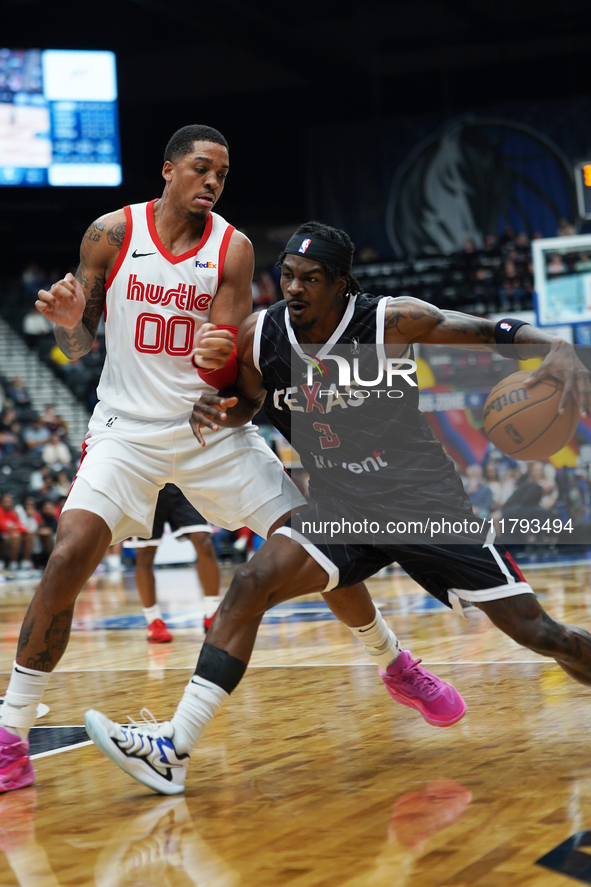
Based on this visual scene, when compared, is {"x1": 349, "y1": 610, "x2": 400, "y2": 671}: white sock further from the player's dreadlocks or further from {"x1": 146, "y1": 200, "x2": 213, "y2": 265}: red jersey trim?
{"x1": 146, "y1": 200, "x2": 213, "y2": 265}: red jersey trim

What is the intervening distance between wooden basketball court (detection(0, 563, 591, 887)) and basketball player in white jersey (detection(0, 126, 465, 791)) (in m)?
0.39

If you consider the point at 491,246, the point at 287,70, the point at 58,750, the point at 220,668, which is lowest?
the point at 58,750

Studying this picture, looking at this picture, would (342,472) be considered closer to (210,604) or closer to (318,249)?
(318,249)

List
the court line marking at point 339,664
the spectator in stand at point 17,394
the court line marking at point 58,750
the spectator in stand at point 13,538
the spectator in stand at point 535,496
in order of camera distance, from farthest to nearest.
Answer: the spectator in stand at point 17,394 → the spectator in stand at point 13,538 → the spectator in stand at point 535,496 → the court line marking at point 339,664 → the court line marking at point 58,750

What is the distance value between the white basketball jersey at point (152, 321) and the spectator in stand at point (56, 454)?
12340 millimetres

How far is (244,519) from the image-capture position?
3520mm

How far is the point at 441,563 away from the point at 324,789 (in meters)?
0.78

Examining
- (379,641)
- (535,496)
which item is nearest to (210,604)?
(379,641)

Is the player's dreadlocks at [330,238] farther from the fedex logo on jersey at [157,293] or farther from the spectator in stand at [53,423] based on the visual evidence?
the spectator in stand at [53,423]

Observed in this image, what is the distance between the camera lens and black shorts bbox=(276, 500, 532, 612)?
314 cm

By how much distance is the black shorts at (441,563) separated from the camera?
314 cm

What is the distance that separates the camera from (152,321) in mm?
3555

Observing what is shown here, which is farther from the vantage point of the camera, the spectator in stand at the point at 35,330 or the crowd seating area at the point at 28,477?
the spectator in stand at the point at 35,330

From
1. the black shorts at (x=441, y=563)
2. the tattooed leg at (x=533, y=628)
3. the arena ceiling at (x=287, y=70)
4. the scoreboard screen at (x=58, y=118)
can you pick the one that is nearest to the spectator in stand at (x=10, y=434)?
the scoreboard screen at (x=58, y=118)
